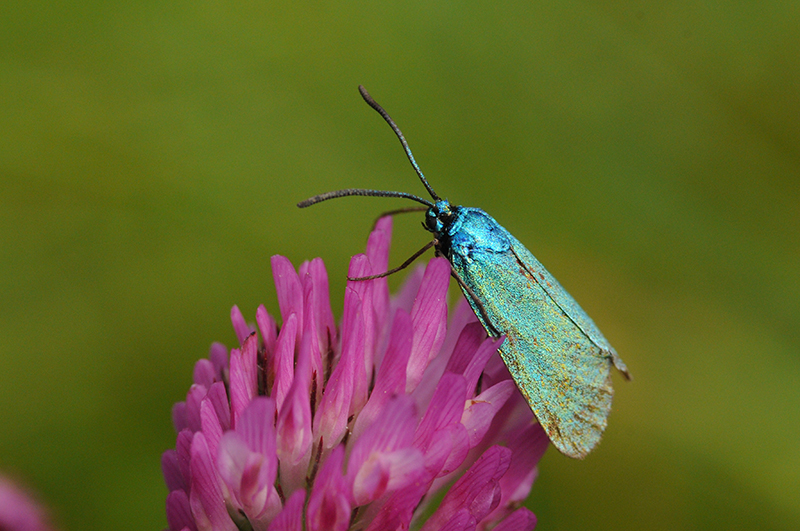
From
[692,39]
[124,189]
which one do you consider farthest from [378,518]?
[692,39]

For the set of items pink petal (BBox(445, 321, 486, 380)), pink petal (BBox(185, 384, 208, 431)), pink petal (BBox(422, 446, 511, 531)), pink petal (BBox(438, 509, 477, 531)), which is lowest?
pink petal (BBox(438, 509, 477, 531))

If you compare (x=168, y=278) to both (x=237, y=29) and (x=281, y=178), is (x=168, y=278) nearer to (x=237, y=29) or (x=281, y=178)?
(x=281, y=178)

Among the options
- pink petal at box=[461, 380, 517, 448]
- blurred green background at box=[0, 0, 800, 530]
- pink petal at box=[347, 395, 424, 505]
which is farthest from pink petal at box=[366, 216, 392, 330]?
blurred green background at box=[0, 0, 800, 530]

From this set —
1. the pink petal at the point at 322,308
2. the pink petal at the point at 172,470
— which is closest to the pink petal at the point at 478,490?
the pink petal at the point at 322,308

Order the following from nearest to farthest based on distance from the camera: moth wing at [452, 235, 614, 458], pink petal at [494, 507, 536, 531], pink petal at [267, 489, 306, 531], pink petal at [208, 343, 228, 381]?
pink petal at [267, 489, 306, 531] → pink petal at [494, 507, 536, 531] → moth wing at [452, 235, 614, 458] → pink petal at [208, 343, 228, 381]

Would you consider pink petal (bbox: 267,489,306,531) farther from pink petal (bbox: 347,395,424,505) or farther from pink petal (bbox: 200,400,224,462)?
pink petal (bbox: 200,400,224,462)

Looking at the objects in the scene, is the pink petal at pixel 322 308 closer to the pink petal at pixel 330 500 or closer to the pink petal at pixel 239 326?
the pink petal at pixel 239 326
